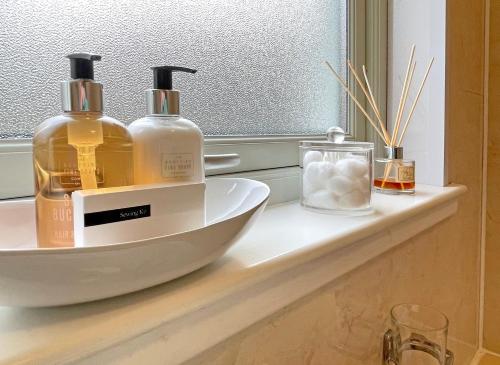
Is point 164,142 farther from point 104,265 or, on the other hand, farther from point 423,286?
point 423,286

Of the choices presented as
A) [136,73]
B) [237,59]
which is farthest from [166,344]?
[237,59]

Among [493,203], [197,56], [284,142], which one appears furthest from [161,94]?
[493,203]

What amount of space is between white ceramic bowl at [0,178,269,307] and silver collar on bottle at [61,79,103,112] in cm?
12

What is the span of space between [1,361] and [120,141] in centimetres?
17

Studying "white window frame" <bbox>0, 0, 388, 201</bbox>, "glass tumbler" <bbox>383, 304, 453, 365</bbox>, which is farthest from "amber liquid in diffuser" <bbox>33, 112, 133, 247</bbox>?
"glass tumbler" <bbox>383, 304, 453, 365</bbox>

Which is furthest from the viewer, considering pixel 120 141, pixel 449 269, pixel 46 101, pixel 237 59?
pixel 449 269

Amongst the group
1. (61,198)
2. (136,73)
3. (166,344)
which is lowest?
(166,344)

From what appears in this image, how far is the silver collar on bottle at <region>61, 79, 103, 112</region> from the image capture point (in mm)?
297

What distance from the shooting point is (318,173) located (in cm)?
58

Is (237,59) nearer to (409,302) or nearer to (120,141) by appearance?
(120,141)

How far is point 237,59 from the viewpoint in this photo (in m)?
0.64

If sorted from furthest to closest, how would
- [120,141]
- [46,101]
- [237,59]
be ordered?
[237,59] < [46,101] < [120,141]

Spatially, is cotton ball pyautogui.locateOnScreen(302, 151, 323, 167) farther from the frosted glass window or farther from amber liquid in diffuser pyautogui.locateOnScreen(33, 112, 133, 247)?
amber liquid in diffuser pyautogui.locateOnScreen(33, 112, 133, 247)

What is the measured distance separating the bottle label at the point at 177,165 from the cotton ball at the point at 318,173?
0.88ft
